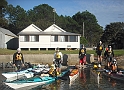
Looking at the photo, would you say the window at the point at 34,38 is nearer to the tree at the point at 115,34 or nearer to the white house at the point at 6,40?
the white house at the point at 6,40

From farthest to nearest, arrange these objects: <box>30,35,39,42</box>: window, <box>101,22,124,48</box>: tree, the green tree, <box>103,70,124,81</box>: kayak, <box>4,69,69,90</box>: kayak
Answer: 1. the green tree
2. <box>101,22,124,48</box>: tree
3. <box>30,35,39,42</box>: window
4. <box>103,70,124,81</box>: kayak
5. <box>4,69,69,90</box>: kayak

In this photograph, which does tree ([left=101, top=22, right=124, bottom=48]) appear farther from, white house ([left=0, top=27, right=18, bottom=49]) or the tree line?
white house ([left=0, top=27, right=18, bottom=49])

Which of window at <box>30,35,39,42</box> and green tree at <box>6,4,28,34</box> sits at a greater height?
green tree at <box>6,4,28,34</box>

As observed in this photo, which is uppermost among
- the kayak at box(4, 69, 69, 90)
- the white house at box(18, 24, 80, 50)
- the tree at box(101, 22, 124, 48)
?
the tree at box(101, 22, 124, 48)

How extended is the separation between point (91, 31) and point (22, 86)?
8104cm

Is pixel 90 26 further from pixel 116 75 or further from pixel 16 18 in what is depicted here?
pixel 116 75

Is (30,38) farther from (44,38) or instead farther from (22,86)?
(22,86)

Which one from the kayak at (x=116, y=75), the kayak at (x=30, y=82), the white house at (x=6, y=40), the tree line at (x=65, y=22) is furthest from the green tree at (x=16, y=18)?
the kayak at (x=30, y=82)

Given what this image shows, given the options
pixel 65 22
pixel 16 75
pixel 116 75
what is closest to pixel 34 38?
pixel 16 75

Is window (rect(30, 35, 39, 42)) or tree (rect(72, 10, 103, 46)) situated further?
tree (rect(72, 10, 103, 46))

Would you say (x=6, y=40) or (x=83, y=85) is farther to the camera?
(x=6, y=40)

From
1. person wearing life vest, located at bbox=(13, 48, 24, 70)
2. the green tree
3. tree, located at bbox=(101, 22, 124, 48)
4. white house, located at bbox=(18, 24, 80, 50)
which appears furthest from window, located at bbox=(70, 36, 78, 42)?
the green tree

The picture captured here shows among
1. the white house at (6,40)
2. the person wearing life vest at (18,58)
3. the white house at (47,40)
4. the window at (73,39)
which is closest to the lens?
the person wearing life vest at (18,58)

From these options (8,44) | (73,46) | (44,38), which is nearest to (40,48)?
(44,38)
